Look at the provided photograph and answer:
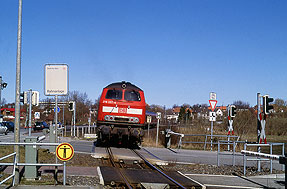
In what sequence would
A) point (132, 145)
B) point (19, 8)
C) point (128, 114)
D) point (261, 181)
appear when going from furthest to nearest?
point (132, 145) → point (128, 114) → point (261, 181) → point (19, 8)

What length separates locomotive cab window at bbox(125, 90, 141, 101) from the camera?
20384 mm

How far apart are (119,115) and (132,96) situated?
147 centimetres

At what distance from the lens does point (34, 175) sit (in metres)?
9.95

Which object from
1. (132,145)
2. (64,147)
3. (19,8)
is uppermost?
(19,8)

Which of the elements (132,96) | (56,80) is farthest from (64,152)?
(132,96)

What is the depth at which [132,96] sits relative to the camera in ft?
67.3

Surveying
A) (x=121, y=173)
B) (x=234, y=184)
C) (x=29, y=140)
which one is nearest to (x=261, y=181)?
(x=234, y=184)

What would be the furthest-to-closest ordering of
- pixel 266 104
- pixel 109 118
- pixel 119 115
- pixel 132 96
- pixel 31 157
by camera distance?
1. pixel 132 96
2. pixel 119 115
3. pixel 109 118
4. pixel 266 104
5. pixel 31 157

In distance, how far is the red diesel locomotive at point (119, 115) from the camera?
19.6 meters

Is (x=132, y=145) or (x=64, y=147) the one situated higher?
(x=64, y=147)

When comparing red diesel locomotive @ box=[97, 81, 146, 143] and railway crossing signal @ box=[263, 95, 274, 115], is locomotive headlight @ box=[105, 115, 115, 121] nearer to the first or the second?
red diesel locomotive @ box=[97, 81, 146, 143]

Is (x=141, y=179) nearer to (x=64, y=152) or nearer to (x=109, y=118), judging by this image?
(x=64, y=152)

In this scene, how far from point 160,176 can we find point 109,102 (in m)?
8.91

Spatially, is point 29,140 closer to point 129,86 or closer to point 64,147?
point 64,147
